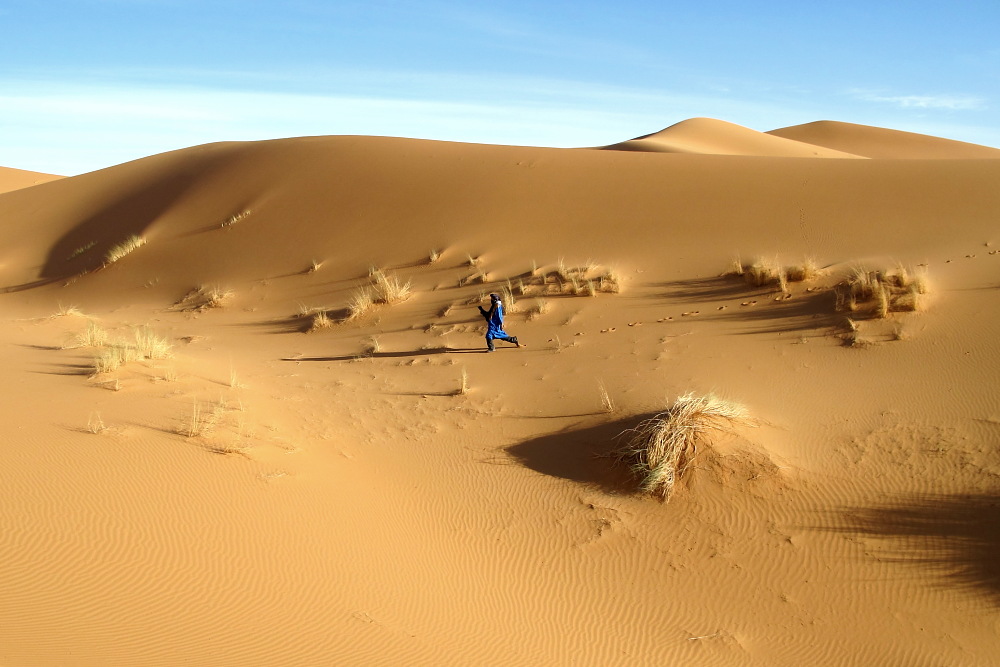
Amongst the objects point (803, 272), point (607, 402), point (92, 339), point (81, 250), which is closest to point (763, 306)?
point (803, 272)

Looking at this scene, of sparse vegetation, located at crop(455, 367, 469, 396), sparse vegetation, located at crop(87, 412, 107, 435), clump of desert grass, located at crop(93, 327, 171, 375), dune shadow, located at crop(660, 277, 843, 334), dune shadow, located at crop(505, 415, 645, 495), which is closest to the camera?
sparse vegetation, located at crop(87, 412, 107, 435)

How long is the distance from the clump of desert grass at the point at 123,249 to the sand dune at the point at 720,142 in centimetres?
2548

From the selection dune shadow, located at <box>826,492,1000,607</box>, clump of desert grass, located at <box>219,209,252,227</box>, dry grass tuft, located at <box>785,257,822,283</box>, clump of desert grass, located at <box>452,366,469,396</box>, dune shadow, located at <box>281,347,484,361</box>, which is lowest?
dune shadow, located at <box>826,492,1000,607</box>

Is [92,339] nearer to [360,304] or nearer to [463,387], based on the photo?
[360,304]

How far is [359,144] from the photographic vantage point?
1059 inches

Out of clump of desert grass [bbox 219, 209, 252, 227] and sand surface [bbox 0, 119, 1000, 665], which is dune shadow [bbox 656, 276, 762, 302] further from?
clump of desert grass [bbox 219, 209, 252, 227]

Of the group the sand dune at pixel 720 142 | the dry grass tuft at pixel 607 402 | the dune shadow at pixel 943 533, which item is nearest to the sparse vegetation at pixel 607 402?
the dry grass tuft at pixel 607 402

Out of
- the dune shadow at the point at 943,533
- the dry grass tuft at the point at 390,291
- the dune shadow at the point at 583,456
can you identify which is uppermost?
the dry grass tuft at the point at 390,291

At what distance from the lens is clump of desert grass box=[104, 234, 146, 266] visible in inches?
898

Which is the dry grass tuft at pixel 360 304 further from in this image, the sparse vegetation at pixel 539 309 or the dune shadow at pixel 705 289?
the dune shadow at pixel 705 289

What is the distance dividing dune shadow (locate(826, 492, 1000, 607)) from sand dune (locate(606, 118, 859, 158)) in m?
33.6

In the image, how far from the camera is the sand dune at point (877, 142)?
197ft

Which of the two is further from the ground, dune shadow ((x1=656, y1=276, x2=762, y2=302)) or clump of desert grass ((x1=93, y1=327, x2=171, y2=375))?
dune shadow ((x1=656, y1=276, x2=762, y2=302))

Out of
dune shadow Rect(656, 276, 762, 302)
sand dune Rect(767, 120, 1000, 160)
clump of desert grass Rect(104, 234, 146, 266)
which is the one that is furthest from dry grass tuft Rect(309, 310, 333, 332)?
sand dune Rect(767, 120, 1000, 160)
